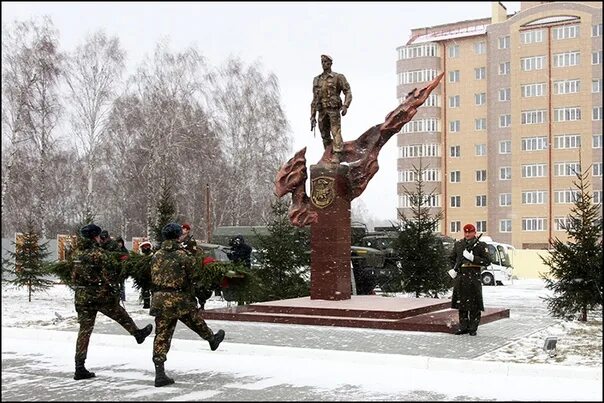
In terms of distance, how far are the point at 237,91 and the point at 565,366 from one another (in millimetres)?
35467

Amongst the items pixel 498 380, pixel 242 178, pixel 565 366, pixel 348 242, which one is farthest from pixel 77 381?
pixel 242 178

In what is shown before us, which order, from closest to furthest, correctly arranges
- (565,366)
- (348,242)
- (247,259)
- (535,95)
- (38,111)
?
1. (565,366)
2. (348,242)
3. (247,259)
4. (38,111)
5. (535,95)

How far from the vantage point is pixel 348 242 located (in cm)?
1508

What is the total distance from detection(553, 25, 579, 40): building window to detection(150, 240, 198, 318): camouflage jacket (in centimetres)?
5451

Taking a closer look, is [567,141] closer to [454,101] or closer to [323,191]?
[454,101]

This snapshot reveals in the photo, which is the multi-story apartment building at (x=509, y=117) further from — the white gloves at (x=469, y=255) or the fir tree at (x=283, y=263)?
the white gloves at (x=469, y=255)

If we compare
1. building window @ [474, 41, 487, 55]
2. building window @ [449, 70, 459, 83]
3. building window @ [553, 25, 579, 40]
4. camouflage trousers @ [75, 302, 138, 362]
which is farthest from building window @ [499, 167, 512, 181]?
camouflage trousers @ [75, 302, 138, 362]

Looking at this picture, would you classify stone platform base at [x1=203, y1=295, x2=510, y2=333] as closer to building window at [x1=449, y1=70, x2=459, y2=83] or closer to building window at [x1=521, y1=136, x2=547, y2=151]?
building window at [x1=521, y1=136, x2=547, y2=151]

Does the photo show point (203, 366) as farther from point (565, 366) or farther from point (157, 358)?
point (565, 366)

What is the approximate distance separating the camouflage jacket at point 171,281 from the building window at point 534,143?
54.1 m

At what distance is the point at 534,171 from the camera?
5897cm

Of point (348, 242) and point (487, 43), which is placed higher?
point (487, 43)

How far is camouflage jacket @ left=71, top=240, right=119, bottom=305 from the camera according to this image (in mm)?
8734

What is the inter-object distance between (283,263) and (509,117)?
4693 cm
